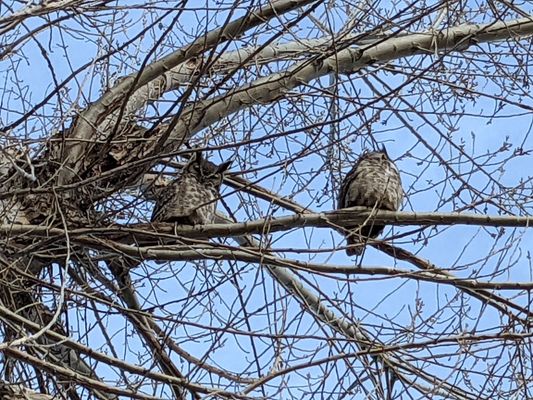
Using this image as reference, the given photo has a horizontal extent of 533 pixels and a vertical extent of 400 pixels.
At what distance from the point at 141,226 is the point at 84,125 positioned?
824 mm

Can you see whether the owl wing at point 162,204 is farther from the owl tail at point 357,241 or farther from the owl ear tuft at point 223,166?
the owl tail at point 357,241

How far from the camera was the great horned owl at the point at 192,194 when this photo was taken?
544cm

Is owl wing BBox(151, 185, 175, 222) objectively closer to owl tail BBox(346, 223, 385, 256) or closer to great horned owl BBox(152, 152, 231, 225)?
great horned owl BBox(152, 152, 231, 225)

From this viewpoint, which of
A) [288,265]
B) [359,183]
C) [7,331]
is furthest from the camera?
[359,183]

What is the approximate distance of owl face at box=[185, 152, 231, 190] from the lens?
581cm

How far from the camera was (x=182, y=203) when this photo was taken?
5.50 meters

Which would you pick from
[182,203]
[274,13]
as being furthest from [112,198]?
[274,13]

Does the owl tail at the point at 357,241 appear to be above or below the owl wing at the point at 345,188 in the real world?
below

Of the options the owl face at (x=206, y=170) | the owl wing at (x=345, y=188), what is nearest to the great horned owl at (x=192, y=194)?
the owl face at (x=206, y=170)

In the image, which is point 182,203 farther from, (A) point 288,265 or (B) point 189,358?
(A) point 288,265

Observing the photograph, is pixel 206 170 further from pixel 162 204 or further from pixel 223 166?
pixel 162 204

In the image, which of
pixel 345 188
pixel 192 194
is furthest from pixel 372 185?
pixel 192 194

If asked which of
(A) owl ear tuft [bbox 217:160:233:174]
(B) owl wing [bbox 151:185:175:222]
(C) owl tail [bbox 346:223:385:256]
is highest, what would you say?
(A) owl ear tuft [bbox 217:160:233:174]

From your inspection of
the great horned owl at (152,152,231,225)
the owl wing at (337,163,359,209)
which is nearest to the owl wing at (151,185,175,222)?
the great horned owl at (152,152,231,225)
